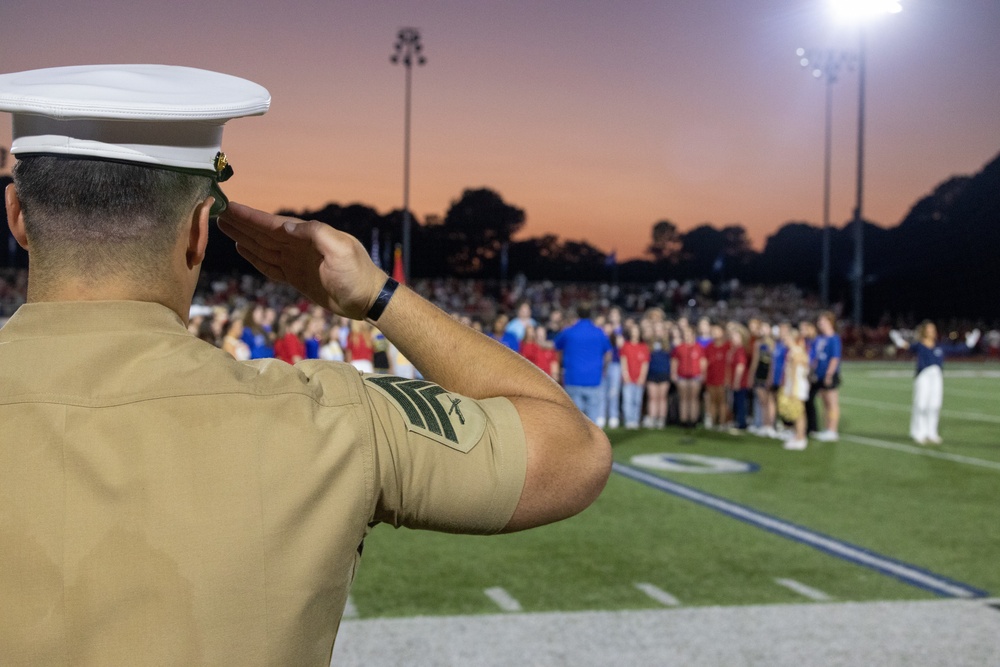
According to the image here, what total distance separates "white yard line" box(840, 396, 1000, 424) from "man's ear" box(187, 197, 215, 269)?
57.1 feet

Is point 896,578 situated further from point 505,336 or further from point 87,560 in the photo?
point 505,336

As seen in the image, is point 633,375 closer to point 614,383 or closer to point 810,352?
point 614,383

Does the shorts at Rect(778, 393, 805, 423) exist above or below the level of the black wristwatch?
below

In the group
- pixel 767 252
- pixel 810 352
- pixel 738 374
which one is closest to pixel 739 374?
pixel 738 374

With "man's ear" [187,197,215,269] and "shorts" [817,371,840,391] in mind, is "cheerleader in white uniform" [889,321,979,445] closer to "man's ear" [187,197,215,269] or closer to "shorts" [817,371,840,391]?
"shorts" [817,371,840,391]

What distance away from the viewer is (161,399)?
113cm

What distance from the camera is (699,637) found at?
195 inches

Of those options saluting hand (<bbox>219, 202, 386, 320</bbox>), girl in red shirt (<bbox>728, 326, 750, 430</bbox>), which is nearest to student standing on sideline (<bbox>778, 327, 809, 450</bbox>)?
girl in red shirt (<bbox>728, 326, 750, 430</bbox>)

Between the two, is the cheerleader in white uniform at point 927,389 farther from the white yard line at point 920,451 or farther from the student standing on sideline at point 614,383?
the student standing on sideline at point 614,383

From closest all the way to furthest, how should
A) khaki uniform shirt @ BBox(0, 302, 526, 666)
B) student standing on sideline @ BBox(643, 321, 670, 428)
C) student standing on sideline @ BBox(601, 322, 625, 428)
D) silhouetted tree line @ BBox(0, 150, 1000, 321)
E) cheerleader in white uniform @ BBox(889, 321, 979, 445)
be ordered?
khaki uniform shirt @ BBox(0, 302, 526, 666), cheerleader in white uniform @ BBox(889, 321, 979, 445), student standing on sideline @ BBox(643, 321, 670, 428), student standing on sideline @ BBox(601, 322, 625, 428), silhouetted tree line @ BBox(0, 150, 1000, 321)

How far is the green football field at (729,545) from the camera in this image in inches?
232

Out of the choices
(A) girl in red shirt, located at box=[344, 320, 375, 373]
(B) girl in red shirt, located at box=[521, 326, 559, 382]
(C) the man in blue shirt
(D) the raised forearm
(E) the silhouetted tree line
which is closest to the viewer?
(D) the raised forearm

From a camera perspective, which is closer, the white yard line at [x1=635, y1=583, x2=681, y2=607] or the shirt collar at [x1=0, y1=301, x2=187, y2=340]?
the shirt collar at [x1=0, y1=301, x2=187, y2=340]

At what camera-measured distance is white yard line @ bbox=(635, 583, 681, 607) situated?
5.67 m
